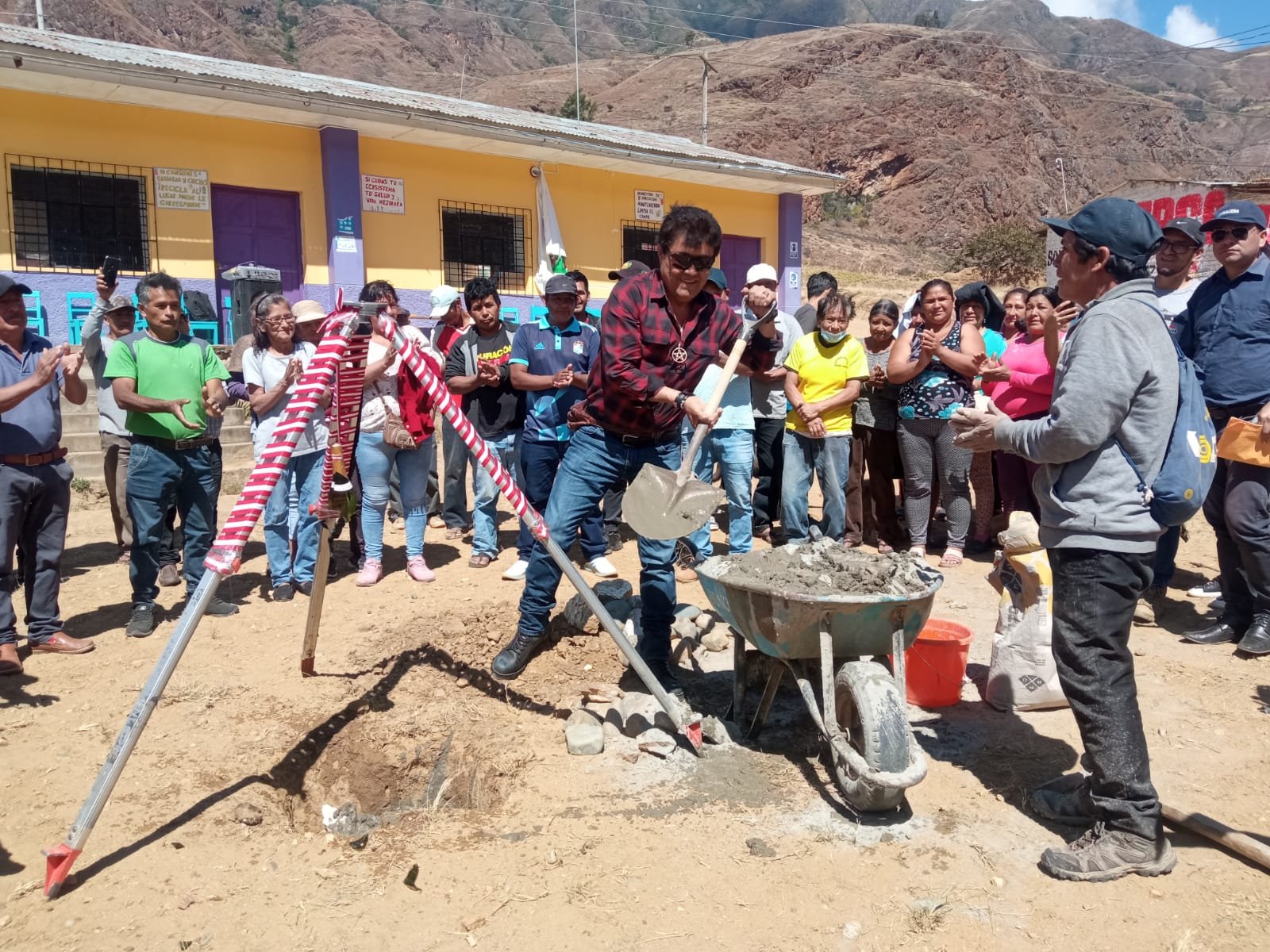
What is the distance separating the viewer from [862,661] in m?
3.37

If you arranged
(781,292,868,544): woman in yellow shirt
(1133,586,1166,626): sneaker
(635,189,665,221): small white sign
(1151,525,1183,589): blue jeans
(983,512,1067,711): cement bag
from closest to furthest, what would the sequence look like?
(983,512,1067,711): cement bag, (1133,586,1166,626): sneaker, (1151,525,1183,589): blue jeans, (781,292,868,544): woman in yellow shirt, (635,189,665,221): small white sign

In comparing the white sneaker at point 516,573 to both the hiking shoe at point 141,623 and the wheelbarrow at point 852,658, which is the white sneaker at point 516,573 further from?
the wheelbarrow at point 852,658

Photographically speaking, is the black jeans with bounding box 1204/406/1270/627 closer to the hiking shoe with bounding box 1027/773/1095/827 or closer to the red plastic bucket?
the red plastic bucket

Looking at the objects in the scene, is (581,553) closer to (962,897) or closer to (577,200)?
(962,897)

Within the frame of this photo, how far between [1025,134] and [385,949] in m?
64.8

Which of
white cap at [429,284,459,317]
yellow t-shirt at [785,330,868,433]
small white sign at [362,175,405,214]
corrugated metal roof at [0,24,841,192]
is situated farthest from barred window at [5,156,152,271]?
yellow t-shirt at [785,330,868,433]

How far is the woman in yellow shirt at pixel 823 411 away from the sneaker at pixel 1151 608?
6.75 ft

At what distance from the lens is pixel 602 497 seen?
4262 mm

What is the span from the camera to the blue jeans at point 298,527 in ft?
19.6

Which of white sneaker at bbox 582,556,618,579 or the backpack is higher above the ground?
the backpack

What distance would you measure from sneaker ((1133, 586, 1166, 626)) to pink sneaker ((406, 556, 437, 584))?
4.59m

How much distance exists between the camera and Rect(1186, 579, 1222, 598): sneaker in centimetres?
598

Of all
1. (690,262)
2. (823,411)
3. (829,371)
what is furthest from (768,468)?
(690,262)

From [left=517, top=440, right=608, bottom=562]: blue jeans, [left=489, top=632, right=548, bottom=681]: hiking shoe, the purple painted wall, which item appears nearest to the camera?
[left=489, top=632, right=548, bottom=681]: hiking shoe
